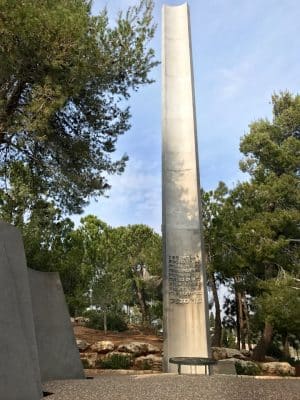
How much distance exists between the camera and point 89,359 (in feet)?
48.8

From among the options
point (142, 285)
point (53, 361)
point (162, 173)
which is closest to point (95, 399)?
point (53, 361)

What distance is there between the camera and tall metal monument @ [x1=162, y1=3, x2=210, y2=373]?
12406mm

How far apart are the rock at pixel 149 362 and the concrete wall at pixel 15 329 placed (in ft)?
28.4

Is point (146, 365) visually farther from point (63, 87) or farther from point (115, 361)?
point (63, 87)

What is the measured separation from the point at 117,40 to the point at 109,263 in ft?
52.9

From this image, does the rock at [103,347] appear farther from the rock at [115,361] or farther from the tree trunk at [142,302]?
the tree trunk at [142,302]

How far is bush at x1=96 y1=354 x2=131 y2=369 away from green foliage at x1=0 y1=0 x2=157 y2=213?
5.77m

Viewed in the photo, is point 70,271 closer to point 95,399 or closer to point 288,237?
point 288,237

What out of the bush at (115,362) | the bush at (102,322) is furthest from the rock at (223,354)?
the bush at (102,322)

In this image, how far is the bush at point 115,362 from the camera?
45.7 feet

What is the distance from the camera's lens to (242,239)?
16.6m

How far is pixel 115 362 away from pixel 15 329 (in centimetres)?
894

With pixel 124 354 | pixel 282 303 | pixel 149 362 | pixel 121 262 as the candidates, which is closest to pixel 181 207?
pixel 282 303

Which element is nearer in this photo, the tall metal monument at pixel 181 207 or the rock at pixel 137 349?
the tall metal monument at pixel 181 207
